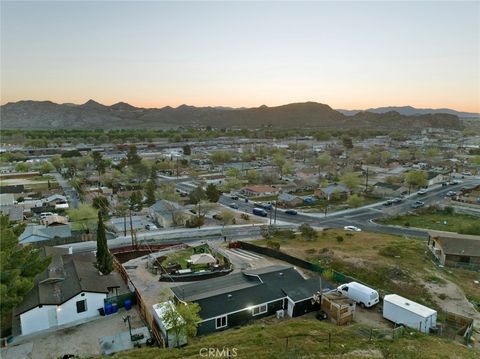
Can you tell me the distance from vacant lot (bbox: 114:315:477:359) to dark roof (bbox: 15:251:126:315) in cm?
724

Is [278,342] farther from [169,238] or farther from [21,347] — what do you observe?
[169,238]

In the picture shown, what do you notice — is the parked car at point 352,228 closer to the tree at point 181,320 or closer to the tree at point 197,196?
the tree at point 197,196

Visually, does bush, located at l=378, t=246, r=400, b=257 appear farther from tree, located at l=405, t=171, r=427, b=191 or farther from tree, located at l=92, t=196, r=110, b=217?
tree, located at l=405, t=171, r=427, b=191

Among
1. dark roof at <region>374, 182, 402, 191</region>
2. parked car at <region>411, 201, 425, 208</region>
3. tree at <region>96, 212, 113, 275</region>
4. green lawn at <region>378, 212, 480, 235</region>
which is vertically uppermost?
tree at <region>96, 212, 113, 275</region>

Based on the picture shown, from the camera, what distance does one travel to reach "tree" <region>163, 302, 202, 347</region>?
57.9 feet

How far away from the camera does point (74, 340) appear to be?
19.5 m

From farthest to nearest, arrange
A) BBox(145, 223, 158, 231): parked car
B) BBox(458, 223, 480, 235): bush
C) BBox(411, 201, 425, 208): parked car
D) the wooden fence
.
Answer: BBox(411, 201, 425, 208): parked car, BBox(145, 223, 158, 231): parked car, BBox(458, 223, 480, 235): bush, the wooden fence

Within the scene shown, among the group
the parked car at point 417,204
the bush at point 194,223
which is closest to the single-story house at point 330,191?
the parked car at point 417,204

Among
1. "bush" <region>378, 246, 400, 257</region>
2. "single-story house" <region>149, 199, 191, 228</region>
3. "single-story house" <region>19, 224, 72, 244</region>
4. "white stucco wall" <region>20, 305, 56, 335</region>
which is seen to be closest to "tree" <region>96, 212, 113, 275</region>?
"white stucco wall" <region>20, 305, 56, 335</region>

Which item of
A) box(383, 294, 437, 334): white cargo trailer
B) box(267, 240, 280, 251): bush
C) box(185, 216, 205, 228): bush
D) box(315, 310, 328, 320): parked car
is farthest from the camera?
box(185, 216, 205, 228): bush

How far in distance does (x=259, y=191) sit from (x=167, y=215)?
21997 mm

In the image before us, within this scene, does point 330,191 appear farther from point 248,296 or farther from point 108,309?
point 108,309

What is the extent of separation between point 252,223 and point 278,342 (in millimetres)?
29286

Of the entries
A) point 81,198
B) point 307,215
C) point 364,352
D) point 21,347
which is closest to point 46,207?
point 81,198
